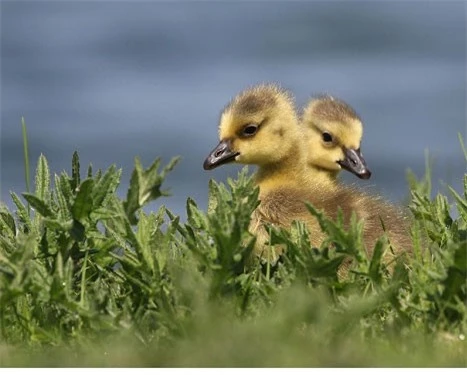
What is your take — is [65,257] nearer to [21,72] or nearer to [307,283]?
[307,283]

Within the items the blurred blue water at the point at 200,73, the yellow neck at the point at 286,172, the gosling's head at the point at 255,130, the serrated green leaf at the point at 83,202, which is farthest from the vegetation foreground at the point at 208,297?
the blurred blue water at the point at 200,73

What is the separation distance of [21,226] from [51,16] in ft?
44.4

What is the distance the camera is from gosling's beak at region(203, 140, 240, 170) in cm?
528

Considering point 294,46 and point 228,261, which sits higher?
point 294,46

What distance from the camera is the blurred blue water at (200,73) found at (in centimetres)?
1297

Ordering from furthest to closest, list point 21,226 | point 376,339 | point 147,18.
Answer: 1. point 147,18
2. point 21,226
3. point 376,339

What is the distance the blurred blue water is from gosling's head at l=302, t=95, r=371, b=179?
506 cm

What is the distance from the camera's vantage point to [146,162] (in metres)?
12.3

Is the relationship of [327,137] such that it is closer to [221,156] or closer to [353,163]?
[353,163]

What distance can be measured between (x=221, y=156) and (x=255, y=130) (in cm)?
17

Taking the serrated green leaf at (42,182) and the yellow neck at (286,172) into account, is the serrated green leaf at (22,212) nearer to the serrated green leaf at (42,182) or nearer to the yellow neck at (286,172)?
the serrated green leaf at (42,182)

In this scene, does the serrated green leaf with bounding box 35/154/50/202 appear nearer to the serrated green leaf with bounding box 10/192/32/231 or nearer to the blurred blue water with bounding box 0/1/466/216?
the serrated green leaf with bounding box 10/192/32/231
